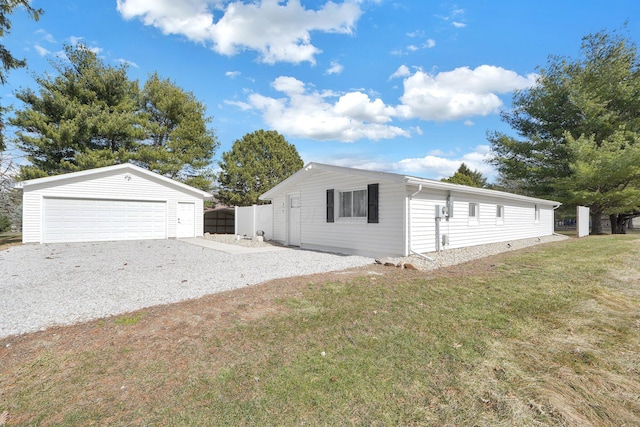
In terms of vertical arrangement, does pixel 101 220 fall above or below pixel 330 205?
below

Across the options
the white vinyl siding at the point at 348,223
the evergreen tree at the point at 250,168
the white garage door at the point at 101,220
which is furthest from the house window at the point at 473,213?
the evergreen tree at the point at 250,168

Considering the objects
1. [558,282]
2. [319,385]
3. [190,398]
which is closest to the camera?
[190,398]

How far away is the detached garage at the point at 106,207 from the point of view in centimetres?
1350

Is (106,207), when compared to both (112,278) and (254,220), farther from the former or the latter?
(112,278)

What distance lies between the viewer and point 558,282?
19.8 feet

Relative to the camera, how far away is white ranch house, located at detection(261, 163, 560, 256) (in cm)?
925

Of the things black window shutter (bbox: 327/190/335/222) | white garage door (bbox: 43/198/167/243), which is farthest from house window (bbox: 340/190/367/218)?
white garage door (bbox: 43/198/167/243)

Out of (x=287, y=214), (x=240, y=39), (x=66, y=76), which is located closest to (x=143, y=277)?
(x=287, y=214)

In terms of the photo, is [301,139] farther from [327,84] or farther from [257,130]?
[327,84]

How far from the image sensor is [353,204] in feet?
35.2

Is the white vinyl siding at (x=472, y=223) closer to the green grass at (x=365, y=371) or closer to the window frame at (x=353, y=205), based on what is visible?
the window frame at (x=353, y=205)

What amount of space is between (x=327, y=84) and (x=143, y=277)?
14177 mm

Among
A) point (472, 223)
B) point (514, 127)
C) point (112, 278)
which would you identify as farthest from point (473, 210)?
point (514, 127)

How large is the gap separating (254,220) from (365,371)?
1488 cm
